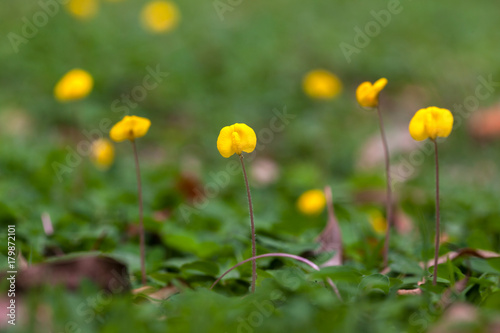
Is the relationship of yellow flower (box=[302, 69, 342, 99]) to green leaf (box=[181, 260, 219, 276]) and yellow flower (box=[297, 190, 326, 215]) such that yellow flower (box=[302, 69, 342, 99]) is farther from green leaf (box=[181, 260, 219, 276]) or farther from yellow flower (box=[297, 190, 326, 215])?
green leaf (box=[181, 260, 219, 276])

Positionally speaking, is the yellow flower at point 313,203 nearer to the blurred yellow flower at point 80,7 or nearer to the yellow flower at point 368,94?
the yellow flower at point 368,94

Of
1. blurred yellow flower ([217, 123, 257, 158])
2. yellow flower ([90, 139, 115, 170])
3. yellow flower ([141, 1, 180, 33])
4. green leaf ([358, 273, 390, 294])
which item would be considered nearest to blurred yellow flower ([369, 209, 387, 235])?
green leaf ([358, 273, 390, 294])

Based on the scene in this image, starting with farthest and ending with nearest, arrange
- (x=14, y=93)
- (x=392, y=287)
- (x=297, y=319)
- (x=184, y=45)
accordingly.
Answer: (x=184, y=45) → (x=14, y=93) → (x=392, y=287) → (x=297, y=319)

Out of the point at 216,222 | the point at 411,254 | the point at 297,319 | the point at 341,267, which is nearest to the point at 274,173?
the point at 216,222

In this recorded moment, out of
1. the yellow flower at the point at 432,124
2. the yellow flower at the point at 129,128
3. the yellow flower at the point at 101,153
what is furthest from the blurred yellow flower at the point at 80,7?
the yellow flower at the point at 432,124

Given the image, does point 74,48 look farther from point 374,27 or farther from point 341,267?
point 341,267

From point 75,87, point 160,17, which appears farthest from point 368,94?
point 160,17

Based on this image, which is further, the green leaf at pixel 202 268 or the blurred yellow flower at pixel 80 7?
the blurred yellow flower at pixel 80 7
